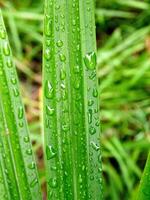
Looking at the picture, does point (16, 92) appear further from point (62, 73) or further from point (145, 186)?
point (145, 186)

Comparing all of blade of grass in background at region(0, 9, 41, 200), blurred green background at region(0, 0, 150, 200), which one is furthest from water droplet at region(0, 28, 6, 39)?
blurred green background at region(0, 0, 150, 200)

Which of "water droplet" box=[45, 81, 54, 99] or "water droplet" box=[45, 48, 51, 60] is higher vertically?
"water droplet" box=[45, 48, 51, 60]

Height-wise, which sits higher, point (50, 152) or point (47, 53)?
point (47, 53)

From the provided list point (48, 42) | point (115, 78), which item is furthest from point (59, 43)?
point (115, 78)

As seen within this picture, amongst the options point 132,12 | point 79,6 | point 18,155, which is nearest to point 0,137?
point 18,155

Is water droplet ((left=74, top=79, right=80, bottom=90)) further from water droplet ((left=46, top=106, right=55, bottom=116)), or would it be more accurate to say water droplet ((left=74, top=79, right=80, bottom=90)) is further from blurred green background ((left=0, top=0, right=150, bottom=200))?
blurred green background ((left=0, top=0, right=150, bottom=200))

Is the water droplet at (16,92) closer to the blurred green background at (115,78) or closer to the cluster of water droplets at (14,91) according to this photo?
the cluster of water droplets at (14,91)

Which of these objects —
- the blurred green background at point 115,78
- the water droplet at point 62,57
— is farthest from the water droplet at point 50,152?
the blurred green background at point 115,78
